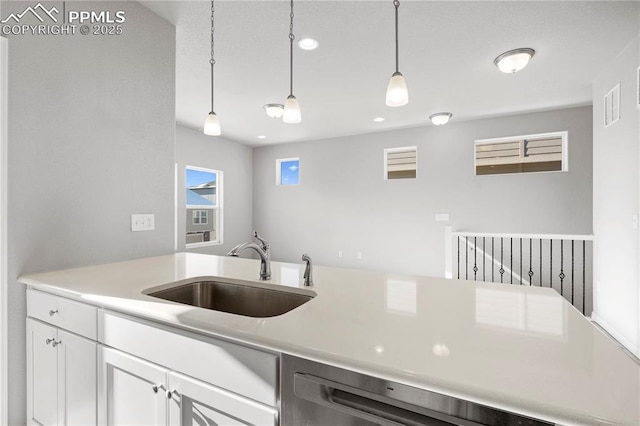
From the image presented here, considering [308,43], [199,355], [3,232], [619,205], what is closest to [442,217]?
[619,205]

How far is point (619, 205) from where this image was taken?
3.09m

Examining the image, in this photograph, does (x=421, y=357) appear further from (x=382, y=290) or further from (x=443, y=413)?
(x=382, y=290)

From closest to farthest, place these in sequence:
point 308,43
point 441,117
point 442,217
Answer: point 308,43 → point 441,117 → point 442,217

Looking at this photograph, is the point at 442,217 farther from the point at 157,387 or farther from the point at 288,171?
the point at 157,387

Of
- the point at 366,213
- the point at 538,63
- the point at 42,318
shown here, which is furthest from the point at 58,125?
the point at 366,213

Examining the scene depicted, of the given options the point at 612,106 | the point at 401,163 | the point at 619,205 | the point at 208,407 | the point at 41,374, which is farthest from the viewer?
the point at 401,163

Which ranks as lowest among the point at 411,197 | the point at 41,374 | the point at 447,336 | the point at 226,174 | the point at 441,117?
the point at 41,374

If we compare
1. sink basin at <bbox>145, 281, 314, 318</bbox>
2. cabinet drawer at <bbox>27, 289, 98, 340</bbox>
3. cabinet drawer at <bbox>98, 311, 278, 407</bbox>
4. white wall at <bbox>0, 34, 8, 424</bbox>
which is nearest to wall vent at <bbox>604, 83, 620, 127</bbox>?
sink basin at <bbox>145, 281, 314, 318</bbox>

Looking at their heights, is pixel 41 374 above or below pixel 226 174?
below

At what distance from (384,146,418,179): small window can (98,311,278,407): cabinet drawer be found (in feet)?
17.7

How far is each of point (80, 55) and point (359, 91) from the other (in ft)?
9.25

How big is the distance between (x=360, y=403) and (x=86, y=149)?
6.74 ft

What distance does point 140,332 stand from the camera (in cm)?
120

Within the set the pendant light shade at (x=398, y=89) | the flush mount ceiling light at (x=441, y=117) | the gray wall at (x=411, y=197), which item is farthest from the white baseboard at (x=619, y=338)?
the pendant light shade at (x=398, y=89)
